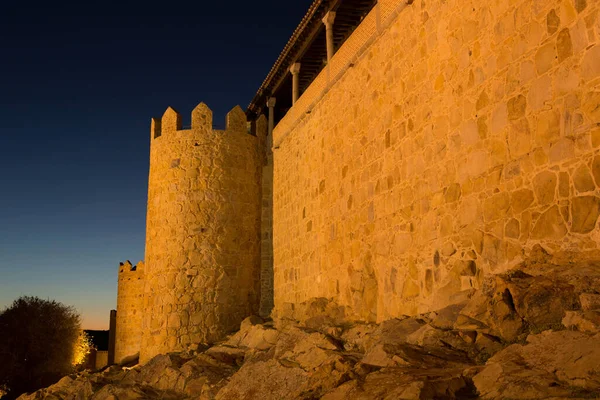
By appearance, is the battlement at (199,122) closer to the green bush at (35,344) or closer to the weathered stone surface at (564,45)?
the weathered stone surface at (564,45)

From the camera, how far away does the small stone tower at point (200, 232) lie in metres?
13.3

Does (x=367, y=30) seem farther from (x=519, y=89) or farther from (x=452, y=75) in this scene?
(x=519, y=89)

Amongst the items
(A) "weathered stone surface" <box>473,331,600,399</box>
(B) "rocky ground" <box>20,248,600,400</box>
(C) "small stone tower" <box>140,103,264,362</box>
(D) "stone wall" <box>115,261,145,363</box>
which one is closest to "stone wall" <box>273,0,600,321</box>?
(B) "rocky ground" <box>20,248,600,400</box>

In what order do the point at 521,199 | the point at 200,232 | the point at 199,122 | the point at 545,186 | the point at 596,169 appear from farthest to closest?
1. the point at 199,122
2. the point at 200,232
3. the point at 521,199
4. the point at 545,186
5. the point at 596,169

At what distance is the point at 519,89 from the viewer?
19.0ft

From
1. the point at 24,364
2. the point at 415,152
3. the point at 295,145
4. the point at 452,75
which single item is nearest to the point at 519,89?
the point at 452,75

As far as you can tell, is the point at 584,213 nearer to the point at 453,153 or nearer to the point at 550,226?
the point at 550,226

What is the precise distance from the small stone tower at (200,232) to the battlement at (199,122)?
25mm

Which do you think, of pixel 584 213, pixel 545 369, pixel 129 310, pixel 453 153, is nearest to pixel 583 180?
pixel 584 213

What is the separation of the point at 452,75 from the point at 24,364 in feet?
85.6

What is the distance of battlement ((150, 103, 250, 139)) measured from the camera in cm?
1439

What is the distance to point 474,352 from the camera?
4957mm

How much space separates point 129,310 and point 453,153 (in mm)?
18135

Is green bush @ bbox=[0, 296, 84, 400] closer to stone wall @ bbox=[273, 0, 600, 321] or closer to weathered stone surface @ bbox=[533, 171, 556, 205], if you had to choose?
stone wall @ bbox=[273, 0, 600, 321]
